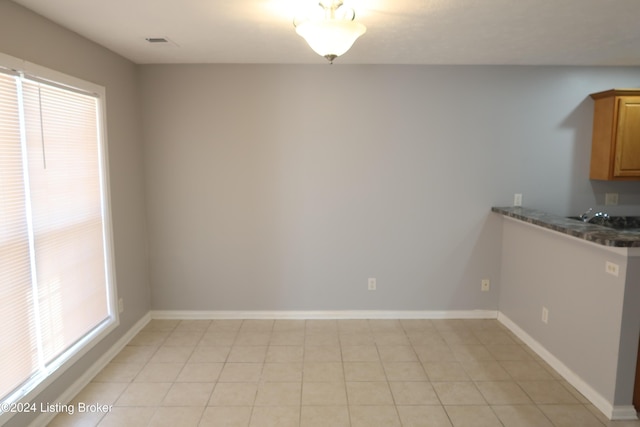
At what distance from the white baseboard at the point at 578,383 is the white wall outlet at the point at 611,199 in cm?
150

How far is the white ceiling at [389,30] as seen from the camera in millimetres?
2164

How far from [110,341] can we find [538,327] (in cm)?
346

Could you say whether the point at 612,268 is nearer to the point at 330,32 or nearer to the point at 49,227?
the point at 330,32

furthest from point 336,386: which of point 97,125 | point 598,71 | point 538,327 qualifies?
point 598,71

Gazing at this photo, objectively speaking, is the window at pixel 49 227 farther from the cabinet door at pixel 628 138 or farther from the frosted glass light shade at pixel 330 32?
the cabinet door at pixel 628 138

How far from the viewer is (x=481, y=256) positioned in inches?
149

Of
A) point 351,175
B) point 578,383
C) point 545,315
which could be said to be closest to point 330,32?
point 351,175

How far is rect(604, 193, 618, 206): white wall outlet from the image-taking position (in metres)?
3.74

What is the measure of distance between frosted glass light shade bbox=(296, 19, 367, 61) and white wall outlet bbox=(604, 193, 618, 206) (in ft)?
10.5

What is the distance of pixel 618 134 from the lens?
3424 millimetres

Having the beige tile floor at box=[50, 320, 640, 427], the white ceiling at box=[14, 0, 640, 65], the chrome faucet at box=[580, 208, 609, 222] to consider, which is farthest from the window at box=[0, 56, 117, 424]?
the chrome faucet at box=[580, 208, 609, 222]

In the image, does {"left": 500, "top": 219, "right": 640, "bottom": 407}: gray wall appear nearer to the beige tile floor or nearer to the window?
the beige tile floor

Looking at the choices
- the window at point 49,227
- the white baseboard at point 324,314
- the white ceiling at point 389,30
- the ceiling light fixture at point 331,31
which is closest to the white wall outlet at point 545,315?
the white baseboard at point 324,314

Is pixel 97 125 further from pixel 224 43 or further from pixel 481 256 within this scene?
pixel 481 256
